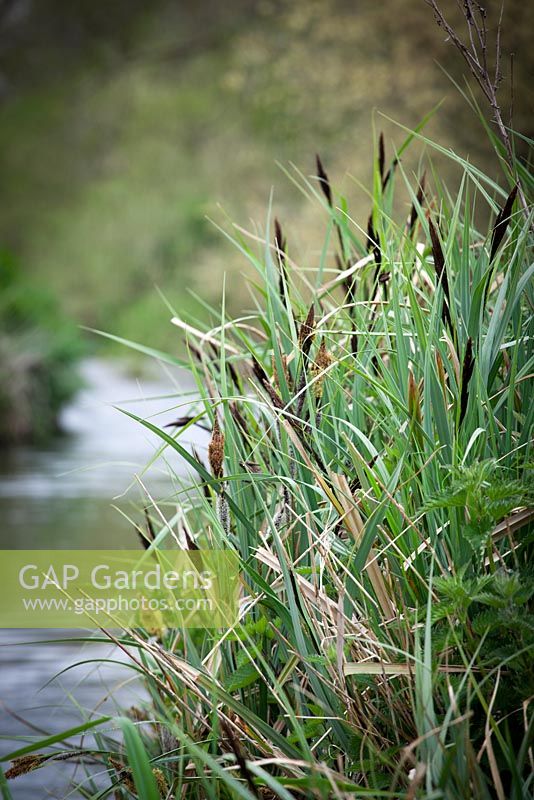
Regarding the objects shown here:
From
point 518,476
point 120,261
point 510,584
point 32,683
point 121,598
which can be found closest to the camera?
point 510,584

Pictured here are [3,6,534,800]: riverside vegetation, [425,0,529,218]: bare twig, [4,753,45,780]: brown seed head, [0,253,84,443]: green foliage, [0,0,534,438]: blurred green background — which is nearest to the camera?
[3,6,534,800]: riverside vegetation

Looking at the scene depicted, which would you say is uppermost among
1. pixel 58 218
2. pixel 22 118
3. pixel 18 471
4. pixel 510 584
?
pixel 22 118

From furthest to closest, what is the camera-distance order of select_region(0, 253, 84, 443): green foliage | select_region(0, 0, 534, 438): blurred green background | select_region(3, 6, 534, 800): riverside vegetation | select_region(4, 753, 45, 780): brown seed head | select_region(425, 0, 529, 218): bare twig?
select_region(0, 0, 534, 438): blurred green background
select_region(0, 253, 84, 443): green foliage
select_region(425, 0, 529, 218): bare twig
select_region(4, 753, 45, 780): brown seed head
select_region(3, 6, 534, 800): riverside vegetation

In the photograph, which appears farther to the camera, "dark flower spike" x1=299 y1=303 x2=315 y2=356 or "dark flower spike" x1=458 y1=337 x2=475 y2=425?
"dark flower spike" x1=299 y1=303 x2=315 y2=356

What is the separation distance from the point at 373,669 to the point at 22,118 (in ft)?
104

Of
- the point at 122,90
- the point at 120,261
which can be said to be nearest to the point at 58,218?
the point at 120,261

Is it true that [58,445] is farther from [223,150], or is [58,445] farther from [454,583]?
[223,150]

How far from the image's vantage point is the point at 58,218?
85.6 ft

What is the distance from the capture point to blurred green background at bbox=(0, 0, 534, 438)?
9.05 metres

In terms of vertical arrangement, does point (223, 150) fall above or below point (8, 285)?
above

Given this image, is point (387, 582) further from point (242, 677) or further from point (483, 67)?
point (483, 67)

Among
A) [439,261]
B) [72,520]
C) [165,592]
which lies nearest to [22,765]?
[165,592]

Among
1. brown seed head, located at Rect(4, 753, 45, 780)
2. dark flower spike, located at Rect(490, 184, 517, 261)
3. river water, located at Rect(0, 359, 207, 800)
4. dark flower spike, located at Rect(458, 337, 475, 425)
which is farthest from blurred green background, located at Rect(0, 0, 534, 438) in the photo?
brown seed head, located at Rect(4, 753, 45, 780)

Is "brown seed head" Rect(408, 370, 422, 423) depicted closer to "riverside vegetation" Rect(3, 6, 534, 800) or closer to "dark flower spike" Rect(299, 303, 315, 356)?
"riverside vegetation" Rect(3, 6, 534, 800)
